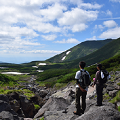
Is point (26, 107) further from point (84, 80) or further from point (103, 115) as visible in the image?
point (103, 115)

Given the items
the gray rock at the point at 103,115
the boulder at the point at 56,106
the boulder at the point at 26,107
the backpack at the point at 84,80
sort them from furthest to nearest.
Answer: the boulder at the point at 26,107
the boulder at the point at 56,106
the backpack at the point at 84,80
the gray rock at the point at 103,115

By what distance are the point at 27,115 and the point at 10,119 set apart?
8848 mm

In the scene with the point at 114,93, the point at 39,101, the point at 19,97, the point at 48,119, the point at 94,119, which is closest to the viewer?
the point at 94,119

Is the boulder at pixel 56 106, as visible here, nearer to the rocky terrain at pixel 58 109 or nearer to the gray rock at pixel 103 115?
the rocky terrain at pixel 58 109

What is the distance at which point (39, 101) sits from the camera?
81.3 feet

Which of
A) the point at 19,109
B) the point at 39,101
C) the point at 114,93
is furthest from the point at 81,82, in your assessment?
the point at 39,101

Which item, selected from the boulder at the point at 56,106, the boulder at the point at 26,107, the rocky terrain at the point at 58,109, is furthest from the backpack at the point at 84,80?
the boulder at the point at 26,107

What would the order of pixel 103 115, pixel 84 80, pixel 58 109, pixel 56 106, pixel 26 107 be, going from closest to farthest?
pixel 103 115
pixel 84 80
pixel 58 109
pixel 56 106
pixel 26 107

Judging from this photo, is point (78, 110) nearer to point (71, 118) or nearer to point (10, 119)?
point (71, 118)

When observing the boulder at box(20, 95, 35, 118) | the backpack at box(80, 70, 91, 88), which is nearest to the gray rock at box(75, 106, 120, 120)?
the backpack at box(80, 70, 91, 88)

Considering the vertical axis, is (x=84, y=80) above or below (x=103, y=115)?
above

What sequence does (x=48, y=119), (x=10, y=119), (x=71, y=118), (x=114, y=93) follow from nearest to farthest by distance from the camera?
(x=71, y=118)
(x=48, y=119)
(x=10, y=119)
(x=114, y=93)

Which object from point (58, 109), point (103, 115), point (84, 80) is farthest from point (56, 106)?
point (103, 115)

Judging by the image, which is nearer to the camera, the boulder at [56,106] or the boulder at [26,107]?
the boulder at [56,106]
